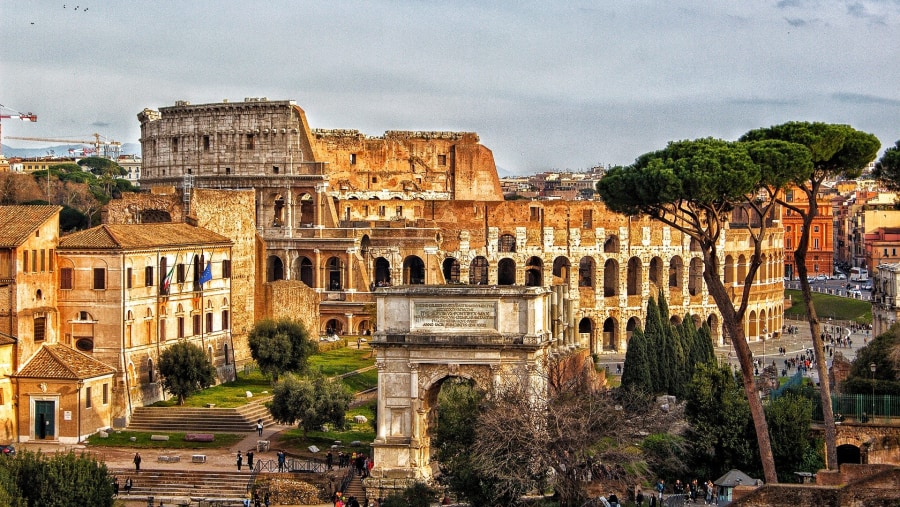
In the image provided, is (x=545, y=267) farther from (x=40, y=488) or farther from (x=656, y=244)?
(x=40, y=488)

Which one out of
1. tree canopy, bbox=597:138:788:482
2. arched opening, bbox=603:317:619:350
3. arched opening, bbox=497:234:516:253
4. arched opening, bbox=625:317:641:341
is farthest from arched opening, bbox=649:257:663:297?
tree canopy, bbox=597:138:788:482

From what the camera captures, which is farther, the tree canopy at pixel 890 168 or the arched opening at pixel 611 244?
the arched opening at pixel 611 244

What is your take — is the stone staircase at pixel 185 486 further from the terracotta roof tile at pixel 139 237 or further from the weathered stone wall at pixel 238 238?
the weathered stone wall at pixel 238 238

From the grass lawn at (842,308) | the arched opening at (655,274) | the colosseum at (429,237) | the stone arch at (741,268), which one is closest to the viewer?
the colosseum at (429,237)

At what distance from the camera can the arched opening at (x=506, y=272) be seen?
92.6 m

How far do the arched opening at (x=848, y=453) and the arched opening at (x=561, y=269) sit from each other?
145 ft

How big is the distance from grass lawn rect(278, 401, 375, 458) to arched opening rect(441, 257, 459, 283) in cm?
4144

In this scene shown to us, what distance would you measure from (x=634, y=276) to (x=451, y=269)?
11139 millimetres

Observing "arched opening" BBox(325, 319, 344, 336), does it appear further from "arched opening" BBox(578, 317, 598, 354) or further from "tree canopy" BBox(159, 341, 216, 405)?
"tree canopy" BBox(159, 341, 216, 405)

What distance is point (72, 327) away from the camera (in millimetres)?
50719

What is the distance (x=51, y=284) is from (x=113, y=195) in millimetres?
79963

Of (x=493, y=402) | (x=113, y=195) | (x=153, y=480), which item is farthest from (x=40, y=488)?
(x=113, y=195)

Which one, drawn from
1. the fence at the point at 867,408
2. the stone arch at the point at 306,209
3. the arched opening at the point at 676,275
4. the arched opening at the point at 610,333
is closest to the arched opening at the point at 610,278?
the arched opening at the point at 610,333

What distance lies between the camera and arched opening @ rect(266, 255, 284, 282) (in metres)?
88.8
